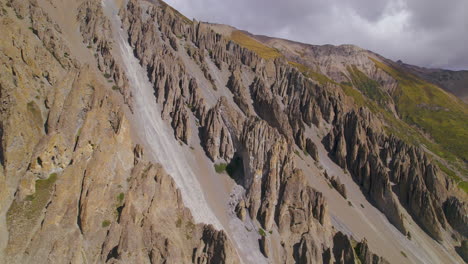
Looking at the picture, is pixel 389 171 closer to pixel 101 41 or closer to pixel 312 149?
pixel 312 149

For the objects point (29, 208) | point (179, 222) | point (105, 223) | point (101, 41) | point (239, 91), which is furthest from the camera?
point (239, 91)

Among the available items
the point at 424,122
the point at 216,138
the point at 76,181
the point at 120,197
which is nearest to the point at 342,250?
the point at 216,138

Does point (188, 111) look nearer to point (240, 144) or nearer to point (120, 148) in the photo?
point (240, 144)

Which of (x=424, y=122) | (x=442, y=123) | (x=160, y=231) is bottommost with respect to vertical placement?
(x=160, y=231)

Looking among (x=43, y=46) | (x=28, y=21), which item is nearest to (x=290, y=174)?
(x=43, y=46)

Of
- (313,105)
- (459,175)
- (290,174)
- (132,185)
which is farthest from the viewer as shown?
(459,175)

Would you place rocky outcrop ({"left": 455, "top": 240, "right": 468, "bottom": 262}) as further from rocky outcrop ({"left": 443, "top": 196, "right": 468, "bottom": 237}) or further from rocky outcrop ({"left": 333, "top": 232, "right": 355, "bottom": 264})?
rocky outcrop ({"left": 333, "top": 232, "right": 355, "bottom": 264})

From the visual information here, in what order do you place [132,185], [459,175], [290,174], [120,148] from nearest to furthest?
[132,185]
[120,148]
[290,174]
[459,175]

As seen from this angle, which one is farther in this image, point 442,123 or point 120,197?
point 442,123

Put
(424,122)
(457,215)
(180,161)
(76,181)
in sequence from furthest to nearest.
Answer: (424,122) → (457,215) → (180,161) → (76,181)

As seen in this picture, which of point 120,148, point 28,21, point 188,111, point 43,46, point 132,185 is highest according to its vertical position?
point 28,21
